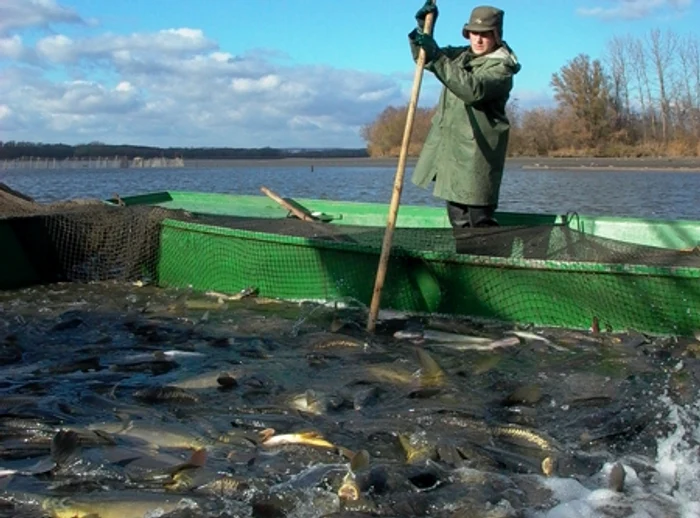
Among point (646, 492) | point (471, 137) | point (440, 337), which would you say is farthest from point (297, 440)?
point (471, 137)

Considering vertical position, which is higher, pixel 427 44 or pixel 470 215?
pixel 427 44

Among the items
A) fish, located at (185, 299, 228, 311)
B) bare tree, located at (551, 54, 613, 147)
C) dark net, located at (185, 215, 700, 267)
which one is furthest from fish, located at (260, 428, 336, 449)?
bare tree, located at (551, 54, 613, 147)

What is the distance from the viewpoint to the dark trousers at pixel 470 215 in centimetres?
910

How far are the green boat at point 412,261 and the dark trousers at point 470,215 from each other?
0.73 feet

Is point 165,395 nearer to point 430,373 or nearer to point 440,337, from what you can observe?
point 430,373

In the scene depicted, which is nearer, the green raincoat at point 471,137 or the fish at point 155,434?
the fish at point 155,434

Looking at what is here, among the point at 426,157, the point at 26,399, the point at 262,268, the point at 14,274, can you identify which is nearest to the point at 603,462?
the point at 26,399

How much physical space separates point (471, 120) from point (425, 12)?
123 cm

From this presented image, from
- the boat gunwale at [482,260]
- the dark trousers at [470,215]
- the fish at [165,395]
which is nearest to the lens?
the fish at [165,395]

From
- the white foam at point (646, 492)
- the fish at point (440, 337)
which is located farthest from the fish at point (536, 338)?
the white foam at point (646, 492)

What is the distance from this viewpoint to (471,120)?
344 inches

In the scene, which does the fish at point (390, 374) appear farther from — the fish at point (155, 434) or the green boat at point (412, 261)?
the green boat at point (412, 261)

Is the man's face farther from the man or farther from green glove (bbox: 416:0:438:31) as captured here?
green glove (bbox: 416:0:438:31)

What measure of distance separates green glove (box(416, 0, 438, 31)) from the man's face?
55 centimetres
